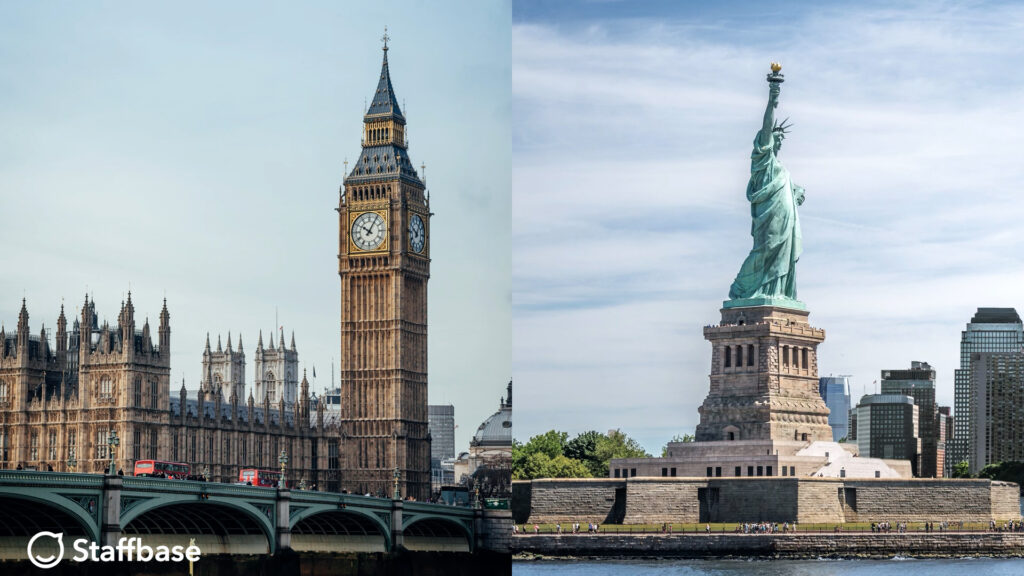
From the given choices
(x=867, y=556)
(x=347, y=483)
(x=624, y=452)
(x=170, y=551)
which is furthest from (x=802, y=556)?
(x=347, y=483)

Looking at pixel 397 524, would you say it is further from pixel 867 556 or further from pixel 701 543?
pixel 867 556

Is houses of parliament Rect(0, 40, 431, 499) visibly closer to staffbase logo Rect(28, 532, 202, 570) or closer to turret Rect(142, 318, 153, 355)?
turret Rect(142, 318, 153, 355)

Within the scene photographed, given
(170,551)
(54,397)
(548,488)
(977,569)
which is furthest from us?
(54,397)

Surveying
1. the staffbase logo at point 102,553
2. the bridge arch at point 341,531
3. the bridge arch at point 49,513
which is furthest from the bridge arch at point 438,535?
the bridge arch at point 49,513

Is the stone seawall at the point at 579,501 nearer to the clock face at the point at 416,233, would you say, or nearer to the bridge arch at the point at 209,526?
the bridge arch at the point at 209,526

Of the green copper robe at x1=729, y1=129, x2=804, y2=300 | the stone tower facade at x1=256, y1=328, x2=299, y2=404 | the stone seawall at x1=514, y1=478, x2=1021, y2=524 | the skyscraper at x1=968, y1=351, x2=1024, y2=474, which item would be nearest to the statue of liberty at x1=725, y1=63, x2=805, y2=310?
the green copper robe at x1=729, y1=129, x2=804, y2=300

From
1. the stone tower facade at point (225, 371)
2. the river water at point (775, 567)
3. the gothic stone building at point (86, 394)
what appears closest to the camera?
the river water at point (775, 567)
